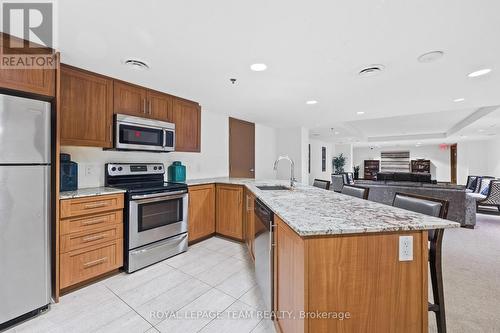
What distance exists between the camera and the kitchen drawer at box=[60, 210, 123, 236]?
76.0 inches

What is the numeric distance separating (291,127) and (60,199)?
4821 mm

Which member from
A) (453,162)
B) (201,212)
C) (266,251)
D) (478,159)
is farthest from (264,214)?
(453,162)

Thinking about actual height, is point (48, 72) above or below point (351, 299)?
above

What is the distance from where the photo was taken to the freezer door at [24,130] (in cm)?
155

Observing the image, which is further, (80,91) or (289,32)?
(80,91)

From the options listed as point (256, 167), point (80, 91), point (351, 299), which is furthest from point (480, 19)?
point (256, 167)

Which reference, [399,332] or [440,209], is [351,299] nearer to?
[399,332]

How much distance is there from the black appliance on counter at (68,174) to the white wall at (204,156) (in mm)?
141

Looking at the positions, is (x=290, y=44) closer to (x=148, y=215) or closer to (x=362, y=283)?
(x=362, y=283)

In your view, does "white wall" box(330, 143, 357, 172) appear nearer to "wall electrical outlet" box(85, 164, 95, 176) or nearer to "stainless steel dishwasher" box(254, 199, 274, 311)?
"stainless steel dishwasher" box(254, 199, 274, 311)

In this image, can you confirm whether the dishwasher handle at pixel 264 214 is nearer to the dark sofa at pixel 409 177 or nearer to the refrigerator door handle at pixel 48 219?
the refrigerator door handle at pixel 48 219

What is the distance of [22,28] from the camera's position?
1559 mm

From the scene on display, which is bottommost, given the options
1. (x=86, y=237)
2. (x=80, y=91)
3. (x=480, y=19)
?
(x=86, y=237)

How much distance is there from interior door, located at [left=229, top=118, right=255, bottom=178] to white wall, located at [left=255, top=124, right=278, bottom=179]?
0.53 feet
